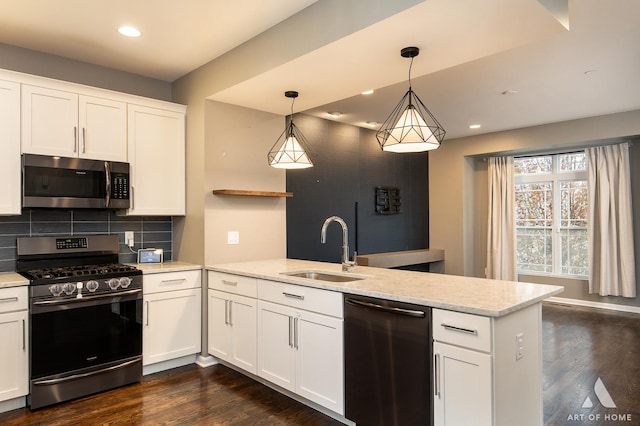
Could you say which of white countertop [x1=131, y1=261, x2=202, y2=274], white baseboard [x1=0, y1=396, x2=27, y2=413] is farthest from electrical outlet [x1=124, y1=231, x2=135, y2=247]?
white baseboard [x1=0, y1=396, x2=27, y2=413]

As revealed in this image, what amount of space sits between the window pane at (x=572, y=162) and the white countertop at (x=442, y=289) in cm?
482

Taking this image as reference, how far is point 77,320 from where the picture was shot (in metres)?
2.92

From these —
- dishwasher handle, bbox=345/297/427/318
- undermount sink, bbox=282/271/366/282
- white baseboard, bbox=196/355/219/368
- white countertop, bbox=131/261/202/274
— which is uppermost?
white countertop, bbox=131/261/202/274

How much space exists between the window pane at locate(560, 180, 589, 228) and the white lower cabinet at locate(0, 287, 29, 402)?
6869mm

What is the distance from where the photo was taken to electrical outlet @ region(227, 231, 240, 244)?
3773mm

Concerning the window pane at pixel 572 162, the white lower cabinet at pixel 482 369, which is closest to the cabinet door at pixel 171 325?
the white lower cabinet at pixel 482 369

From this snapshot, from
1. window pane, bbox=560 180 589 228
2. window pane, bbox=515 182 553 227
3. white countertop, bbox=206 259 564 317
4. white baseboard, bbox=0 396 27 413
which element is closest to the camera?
white countertop, bbox=206 259 564 317

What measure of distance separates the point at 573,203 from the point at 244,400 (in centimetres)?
582

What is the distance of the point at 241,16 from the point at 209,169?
135cm

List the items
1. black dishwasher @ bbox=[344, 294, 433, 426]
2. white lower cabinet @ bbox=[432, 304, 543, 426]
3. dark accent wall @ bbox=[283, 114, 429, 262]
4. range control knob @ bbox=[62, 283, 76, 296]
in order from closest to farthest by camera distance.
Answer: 1. white lower cabinet @ bbox=[432, 304, 543, 426]
2. black dishwasher @ bbox=[344, 294, 433, 426]
3. range control knob @ bbox=[62, 283, 76, 296]
4. dark accent wall @ bbox=[283, 114, 429, 262]

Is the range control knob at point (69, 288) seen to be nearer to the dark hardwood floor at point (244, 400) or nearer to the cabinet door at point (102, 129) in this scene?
the dark hardwood floor at point (244, 400)

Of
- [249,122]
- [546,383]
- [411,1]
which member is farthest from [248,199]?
[546,383]

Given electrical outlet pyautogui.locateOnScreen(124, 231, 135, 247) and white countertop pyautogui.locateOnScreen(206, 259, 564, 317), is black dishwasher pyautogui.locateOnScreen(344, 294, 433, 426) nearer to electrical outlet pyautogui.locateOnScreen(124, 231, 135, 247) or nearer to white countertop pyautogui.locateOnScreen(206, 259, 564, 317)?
white countertop pyautogui.locateOnScreen(206, 259, 564, 317)

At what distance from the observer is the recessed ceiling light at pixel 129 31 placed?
2.95 m
